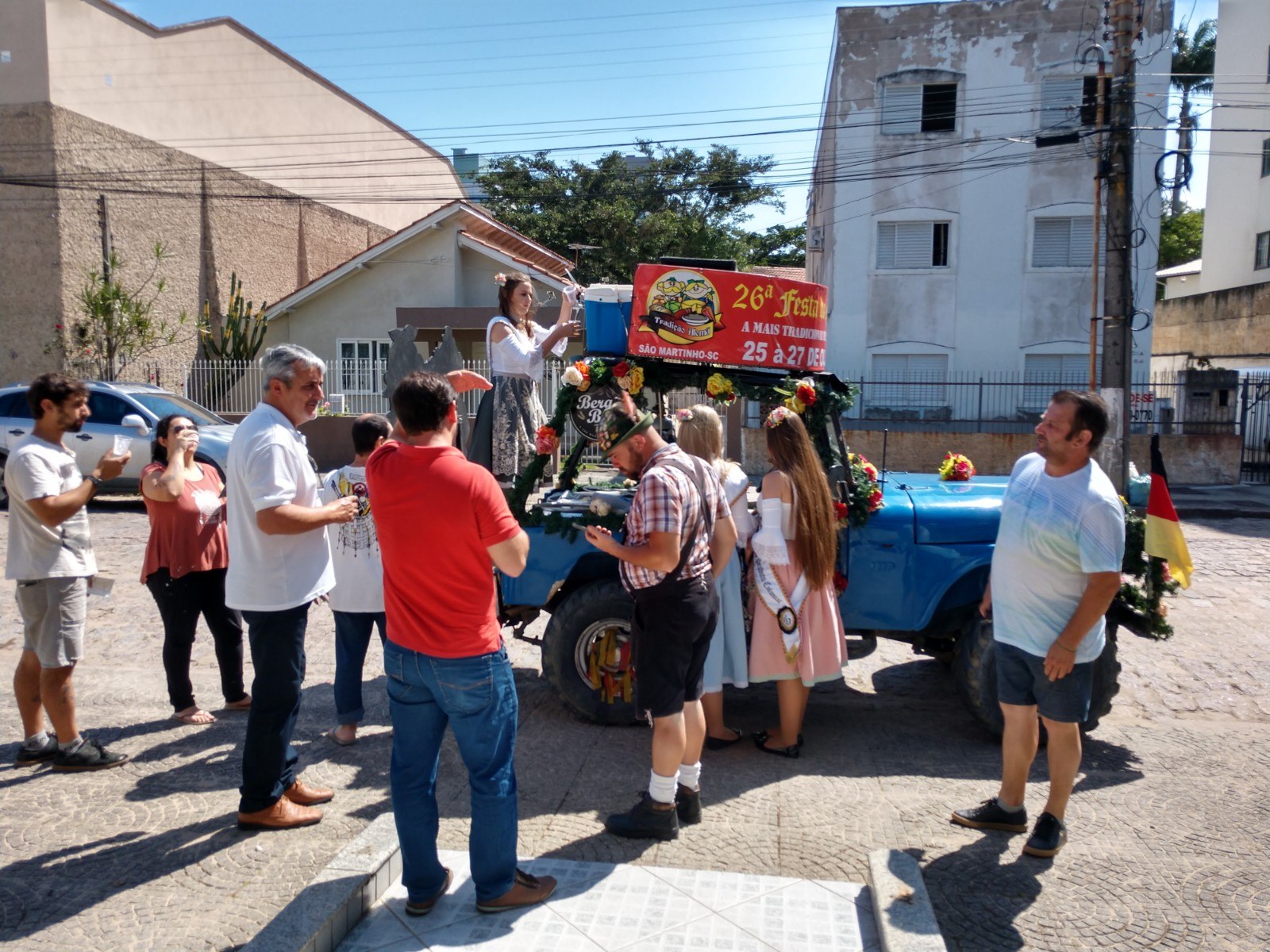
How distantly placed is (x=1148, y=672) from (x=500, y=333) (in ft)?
16.7

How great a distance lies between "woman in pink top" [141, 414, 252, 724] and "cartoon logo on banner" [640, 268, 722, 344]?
2.64m

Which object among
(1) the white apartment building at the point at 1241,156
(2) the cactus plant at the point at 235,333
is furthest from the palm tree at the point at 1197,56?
(2) the cactus plant at the point at 235,333

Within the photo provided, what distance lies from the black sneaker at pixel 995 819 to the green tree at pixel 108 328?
21.1 m

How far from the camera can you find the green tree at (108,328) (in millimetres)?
20516

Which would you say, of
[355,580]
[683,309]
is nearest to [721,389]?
[683,309]

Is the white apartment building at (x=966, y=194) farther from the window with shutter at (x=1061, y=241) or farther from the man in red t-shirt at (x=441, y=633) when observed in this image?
the man in red t-shirt at (x=441, y=633)

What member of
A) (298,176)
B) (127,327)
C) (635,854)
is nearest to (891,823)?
(635,854)

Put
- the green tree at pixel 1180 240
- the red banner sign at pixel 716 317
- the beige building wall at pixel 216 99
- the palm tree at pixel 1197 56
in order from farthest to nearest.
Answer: the green tree at pixel 1180 240, the palm tree at pixel 1197 56, the beige building wall at pixel 216 99, the red banner sign at pixel 716 317

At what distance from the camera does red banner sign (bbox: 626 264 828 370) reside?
17.4 ft

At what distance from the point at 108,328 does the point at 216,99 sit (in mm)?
9087

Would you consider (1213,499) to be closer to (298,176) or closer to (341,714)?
(341,714)

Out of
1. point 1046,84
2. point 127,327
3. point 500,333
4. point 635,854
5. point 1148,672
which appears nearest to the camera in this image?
point 635,854

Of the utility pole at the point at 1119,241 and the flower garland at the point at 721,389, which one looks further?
the utility pole at the point at 1119,241

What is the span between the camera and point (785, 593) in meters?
5.04
